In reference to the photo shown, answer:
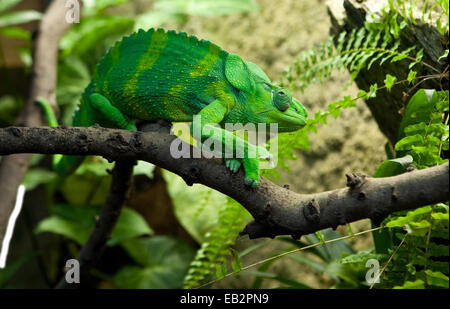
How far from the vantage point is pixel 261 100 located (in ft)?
4.17

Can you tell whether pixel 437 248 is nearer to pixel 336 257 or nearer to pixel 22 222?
pixel 336 257

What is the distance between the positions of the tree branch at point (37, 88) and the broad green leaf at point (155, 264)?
2.76 feet

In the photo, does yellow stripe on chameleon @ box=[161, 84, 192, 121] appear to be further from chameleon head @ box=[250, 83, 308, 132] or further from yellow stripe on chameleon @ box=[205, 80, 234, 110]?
chameleon head @ box=[250, 83, 308, 132]

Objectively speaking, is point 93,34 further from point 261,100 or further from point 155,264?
point 261,100

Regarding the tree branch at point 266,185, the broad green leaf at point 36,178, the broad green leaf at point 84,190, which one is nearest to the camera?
the tree branch at point 266,185

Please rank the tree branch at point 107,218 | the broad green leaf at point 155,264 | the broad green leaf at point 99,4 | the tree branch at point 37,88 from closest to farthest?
the tree branch at point 107,218 < the tree branch at point 37,88 < the broad green leaf at point 155,264 < the broad green leaf at point 99,4

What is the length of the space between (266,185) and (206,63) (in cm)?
39

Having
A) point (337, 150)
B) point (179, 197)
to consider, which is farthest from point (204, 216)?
point (337, 150)

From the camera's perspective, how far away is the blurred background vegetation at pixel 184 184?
7.22ft

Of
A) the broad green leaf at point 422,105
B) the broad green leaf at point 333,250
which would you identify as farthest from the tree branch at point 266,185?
the broad green leaf at point 333,250

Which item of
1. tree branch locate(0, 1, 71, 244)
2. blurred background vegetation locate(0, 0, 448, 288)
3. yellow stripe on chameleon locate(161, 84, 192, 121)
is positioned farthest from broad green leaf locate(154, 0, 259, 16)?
yellow stripe on chameleon locate(161, 84, 192, 121)

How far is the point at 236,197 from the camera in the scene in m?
1.15

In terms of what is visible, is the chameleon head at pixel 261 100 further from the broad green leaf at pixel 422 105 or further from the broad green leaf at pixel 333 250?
the broad green leaf at pixel 333 250
